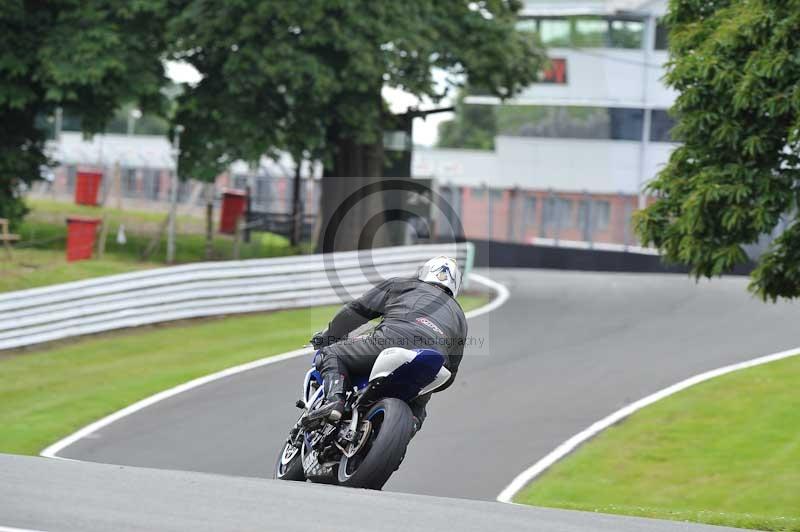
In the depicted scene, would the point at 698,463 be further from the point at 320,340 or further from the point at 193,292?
the point at 193,292

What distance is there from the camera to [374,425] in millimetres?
8227

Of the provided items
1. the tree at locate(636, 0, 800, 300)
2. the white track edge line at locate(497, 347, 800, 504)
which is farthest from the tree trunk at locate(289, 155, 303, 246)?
the tree at locate(636, 0, 800, 300)

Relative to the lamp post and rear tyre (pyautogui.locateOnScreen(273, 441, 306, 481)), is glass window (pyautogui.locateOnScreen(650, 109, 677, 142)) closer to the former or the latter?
the lamp post

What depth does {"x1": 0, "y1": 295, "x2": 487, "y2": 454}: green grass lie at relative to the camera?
13.3m

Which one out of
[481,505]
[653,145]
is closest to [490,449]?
[481,505]

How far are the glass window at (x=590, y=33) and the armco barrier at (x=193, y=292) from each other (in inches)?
932

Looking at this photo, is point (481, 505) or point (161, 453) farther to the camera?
point (161, 453)

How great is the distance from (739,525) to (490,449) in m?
4.51

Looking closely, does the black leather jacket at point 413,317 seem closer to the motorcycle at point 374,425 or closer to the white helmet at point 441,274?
the white helmet at point 441,274

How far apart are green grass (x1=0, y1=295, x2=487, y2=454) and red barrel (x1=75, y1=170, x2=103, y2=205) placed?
21351mm

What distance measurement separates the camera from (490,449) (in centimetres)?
1234

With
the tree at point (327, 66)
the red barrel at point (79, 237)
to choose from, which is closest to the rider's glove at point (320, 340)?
the tree at point (327, 66)

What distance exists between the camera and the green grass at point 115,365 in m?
13.3

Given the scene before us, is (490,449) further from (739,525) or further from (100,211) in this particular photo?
(100,211)
